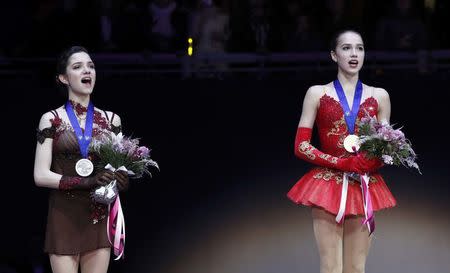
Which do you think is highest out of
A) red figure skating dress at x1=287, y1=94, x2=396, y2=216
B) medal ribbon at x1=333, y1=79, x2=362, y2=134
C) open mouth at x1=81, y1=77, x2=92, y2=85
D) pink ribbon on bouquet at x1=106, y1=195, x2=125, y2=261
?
open mouth at x1=81, y1=77, x2=92, y2=85

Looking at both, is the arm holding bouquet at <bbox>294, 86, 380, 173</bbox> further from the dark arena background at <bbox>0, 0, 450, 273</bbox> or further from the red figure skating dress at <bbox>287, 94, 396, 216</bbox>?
the dark arena background at <bbox>0, 0, 450, 273</bbox>

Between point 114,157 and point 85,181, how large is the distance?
0.61 feet

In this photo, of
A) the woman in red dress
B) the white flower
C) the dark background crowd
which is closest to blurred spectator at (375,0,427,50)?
the dark background crowd

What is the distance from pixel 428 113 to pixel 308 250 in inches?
47.5

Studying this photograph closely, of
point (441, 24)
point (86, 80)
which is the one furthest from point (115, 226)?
point (441, 24)

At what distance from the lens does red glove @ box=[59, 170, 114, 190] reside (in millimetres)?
4922

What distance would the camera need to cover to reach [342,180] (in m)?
5.29

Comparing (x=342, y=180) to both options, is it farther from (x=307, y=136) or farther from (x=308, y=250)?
(x=308, y=250)

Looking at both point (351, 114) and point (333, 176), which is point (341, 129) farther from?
point (333, 176)

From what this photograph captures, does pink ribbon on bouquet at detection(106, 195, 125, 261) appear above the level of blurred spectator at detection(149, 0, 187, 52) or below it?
below

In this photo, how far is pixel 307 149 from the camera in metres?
5.31

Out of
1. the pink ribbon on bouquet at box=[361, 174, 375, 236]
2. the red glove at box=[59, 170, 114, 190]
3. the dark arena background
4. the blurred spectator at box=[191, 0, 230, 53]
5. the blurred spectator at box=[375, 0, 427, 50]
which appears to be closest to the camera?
the red glove at box=[59, 170, 114, 190]

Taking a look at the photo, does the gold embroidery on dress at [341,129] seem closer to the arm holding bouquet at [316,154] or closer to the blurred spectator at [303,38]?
the arm holding bouquet at [316,154]

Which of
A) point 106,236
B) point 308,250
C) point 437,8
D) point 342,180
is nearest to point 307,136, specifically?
point 342,180
